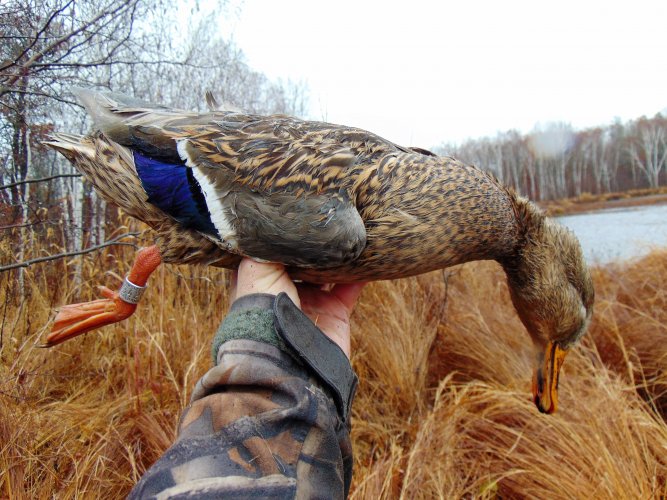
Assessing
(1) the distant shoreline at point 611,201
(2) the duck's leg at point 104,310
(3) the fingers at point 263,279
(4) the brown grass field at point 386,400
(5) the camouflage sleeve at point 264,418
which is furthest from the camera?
(1) the distant shoreline at point 611,201

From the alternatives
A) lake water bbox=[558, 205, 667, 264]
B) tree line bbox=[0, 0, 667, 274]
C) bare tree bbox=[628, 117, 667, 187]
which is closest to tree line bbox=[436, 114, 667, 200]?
→ bare tree bbox=[628, 117, 667, 187]

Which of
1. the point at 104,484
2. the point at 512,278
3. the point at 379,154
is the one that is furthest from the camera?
the point at 512,278

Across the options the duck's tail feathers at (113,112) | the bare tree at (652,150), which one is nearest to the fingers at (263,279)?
the duck's tail feathers at (113,112)

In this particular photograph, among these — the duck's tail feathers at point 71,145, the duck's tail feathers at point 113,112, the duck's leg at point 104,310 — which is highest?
the duck's tail feathers at point 113,112

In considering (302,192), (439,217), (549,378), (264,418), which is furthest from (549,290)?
(264,418)

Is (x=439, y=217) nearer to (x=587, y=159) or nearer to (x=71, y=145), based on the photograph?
(x=71, y=145)

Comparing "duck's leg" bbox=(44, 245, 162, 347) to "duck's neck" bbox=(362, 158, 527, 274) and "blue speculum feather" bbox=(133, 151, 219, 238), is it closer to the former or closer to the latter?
"blue speculum feather" bbox=(133, 151, 219, 238)

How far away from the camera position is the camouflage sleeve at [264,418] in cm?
90

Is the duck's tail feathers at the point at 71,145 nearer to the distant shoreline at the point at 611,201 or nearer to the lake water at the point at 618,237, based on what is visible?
the lake water at the point at 618,237

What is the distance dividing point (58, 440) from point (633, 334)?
3974 millimetres

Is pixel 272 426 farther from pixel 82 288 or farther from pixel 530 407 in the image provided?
pixel 82 288

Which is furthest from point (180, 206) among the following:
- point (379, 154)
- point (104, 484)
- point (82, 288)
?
point (82, 288)

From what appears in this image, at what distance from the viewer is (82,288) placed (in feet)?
9.83

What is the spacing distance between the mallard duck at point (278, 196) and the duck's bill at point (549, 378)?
860mm
